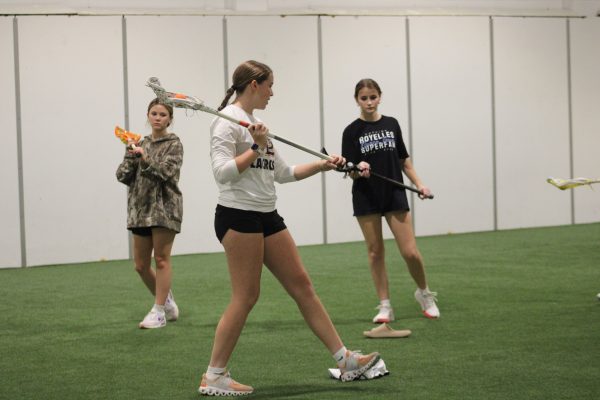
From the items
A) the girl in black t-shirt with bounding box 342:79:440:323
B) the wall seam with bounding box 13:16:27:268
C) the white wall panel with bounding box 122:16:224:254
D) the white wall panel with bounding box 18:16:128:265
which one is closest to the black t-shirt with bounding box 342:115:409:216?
the girl in black t-shirt with bounding box 342:79:440:323

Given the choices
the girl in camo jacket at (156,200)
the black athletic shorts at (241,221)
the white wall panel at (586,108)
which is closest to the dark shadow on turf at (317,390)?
the black athletic shorts at (241,221)

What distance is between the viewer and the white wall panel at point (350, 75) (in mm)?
11969

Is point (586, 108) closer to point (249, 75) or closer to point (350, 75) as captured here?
point (350, 75)

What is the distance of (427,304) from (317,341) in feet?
3.53

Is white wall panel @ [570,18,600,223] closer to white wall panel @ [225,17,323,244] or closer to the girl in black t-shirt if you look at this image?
white wall panel @ [225,17,323,244]

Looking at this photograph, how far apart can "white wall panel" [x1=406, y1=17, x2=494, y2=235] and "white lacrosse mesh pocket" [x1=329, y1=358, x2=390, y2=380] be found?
7919mm

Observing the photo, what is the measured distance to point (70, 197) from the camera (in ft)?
35.5

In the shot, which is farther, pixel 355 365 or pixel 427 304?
pixel 427 304

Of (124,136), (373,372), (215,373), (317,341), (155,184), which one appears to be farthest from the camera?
(155,184)

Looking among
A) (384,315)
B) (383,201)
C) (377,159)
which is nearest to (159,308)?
(384,315)

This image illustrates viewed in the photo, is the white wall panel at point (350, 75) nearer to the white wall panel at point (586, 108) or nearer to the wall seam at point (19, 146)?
the white wall panel at point (586, 108)

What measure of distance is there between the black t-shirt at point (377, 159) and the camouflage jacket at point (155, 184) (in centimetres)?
120

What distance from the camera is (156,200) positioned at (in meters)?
6.28

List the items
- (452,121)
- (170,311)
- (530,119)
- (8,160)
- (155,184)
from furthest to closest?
1. (530,119)
2. (452,121)
3. (8,160)
4. (170,311)
5. (155,184)
